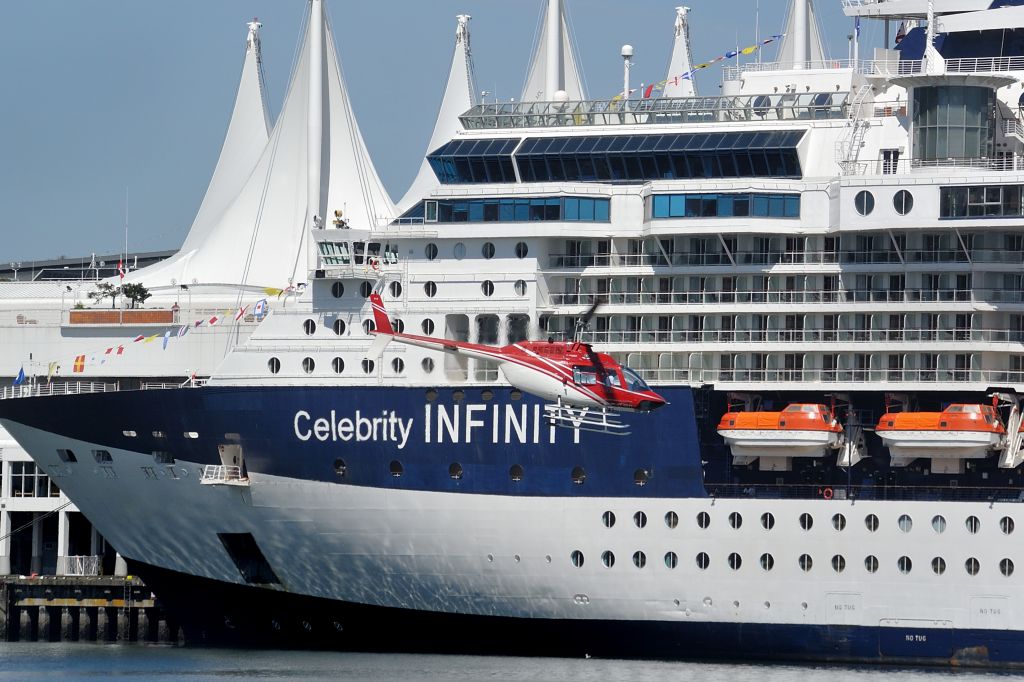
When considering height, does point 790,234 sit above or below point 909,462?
above

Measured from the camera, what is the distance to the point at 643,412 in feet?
134

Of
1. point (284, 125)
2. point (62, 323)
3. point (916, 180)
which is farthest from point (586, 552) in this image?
point (284, 125)

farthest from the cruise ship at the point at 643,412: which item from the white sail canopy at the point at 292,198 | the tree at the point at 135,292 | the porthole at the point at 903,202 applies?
the white sail canopy at the point at 292,198

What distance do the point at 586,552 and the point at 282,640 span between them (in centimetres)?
698

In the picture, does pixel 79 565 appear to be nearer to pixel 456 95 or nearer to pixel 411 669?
pixel 411 669

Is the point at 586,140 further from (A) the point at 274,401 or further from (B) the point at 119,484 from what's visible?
(B) the point at 119,484

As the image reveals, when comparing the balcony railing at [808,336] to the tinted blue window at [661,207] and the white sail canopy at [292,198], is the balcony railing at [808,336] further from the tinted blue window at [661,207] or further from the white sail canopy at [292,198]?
the white sail canopy at [292,198]

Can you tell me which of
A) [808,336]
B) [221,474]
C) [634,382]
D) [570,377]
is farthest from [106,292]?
[808,336]

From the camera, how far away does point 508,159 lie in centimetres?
4372

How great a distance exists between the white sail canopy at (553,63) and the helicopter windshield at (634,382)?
21368 millimetres

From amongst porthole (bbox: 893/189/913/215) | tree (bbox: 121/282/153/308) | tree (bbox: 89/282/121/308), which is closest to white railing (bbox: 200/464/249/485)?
porthole (bbox: 893/189/913/215)

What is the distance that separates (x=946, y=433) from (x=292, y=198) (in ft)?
106

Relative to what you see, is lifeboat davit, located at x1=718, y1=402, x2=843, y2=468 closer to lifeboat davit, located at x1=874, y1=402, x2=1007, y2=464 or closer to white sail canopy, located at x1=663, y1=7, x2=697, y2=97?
lifeboat davit, located at x1=874, y1=402, x2=1007, y2=464

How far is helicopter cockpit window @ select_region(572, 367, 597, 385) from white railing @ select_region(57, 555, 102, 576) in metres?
18.8
